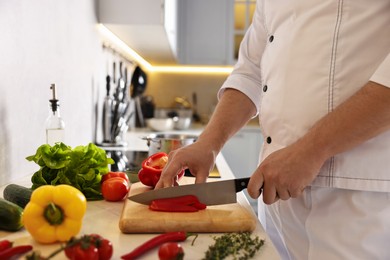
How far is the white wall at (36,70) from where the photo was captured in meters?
1.10

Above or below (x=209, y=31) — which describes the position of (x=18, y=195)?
below

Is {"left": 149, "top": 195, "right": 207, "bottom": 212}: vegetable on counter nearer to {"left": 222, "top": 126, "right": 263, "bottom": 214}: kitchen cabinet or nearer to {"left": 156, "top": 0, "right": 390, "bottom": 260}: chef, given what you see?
{"left": 156, "top": 0, "right": 390, "bottom": 260}: chef

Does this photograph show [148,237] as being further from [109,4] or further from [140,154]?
[109,4]

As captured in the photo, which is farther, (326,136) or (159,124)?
(159,124)

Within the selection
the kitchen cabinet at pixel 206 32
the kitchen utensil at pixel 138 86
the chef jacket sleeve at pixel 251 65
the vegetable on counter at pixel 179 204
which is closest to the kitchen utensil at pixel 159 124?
the kitchen utensil at pixel 138 86

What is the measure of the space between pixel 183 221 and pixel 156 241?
104 millimetres

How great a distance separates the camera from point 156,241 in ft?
2.42

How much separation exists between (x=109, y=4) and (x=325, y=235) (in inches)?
54.6

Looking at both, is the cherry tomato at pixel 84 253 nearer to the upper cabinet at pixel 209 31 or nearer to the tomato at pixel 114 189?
the tomato at pixel 114 189

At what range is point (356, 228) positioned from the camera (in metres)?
0.93

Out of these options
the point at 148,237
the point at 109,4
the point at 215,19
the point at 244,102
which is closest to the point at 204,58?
the point at 215,19

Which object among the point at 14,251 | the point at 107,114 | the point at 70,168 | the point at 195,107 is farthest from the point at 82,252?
the point at 195,107

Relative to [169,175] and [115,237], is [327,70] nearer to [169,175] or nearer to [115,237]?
A: [169,175]

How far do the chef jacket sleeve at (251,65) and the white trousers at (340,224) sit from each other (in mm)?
365
